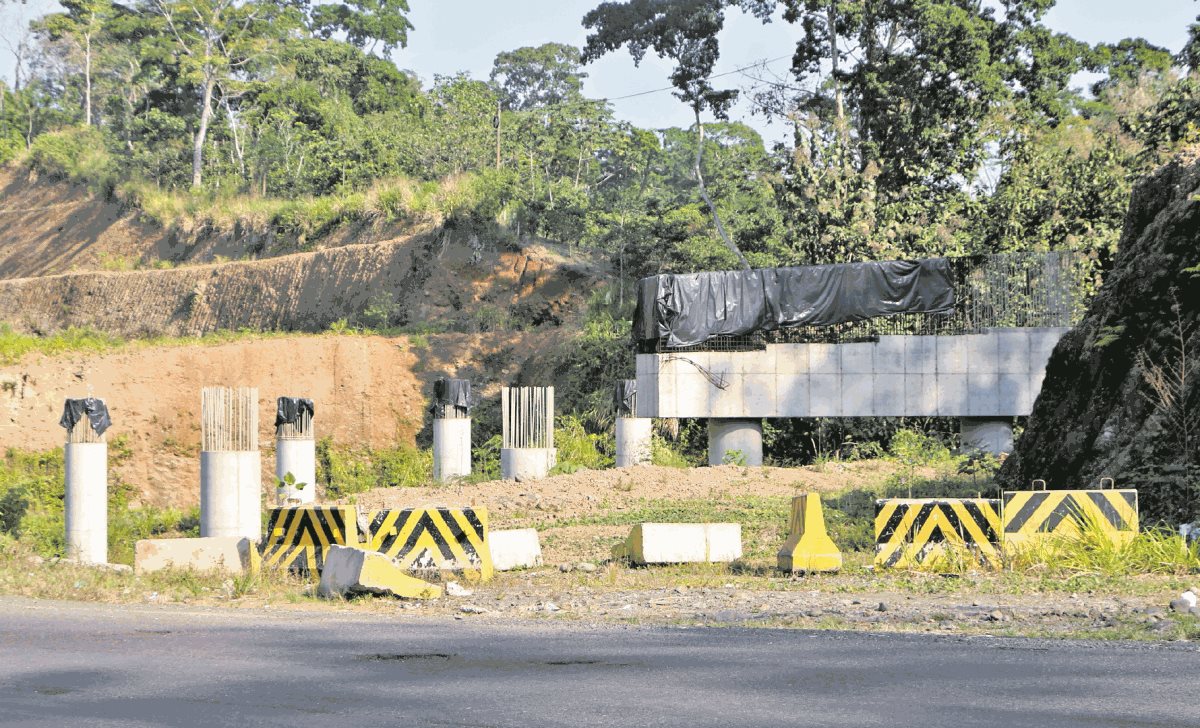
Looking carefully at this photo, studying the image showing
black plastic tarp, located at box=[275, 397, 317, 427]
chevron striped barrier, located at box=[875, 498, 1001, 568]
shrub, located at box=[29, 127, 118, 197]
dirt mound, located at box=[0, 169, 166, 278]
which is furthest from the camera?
shrub, located at box=[29, 127, 118, 197]

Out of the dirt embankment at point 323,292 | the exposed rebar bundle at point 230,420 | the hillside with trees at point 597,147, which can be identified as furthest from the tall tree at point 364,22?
the exposed rebar bundle at point 230,420

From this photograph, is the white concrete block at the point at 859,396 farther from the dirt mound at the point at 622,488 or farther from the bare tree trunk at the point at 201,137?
the bare tree trunk at the point at 201,137

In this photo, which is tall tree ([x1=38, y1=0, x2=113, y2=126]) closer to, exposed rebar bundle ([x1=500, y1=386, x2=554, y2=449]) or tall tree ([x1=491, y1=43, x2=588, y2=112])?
tall tree ([x1=491, y1=43, x2=588, y2=112])

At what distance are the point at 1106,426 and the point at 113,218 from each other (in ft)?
163

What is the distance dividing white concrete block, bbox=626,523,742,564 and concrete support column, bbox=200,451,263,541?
886 cm

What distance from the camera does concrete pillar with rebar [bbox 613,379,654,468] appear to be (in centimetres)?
2934

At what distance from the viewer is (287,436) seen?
24.1 m

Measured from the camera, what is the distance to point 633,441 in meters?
29.4

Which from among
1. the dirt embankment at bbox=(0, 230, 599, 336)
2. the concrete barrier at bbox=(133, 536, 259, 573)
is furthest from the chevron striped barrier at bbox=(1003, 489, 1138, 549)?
the dirt embankment at bbox=(0, 230, 599, 336)

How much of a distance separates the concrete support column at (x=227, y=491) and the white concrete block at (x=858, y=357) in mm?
12559

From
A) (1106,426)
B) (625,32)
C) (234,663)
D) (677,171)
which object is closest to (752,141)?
(677,171)

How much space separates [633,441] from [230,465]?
9.76 m

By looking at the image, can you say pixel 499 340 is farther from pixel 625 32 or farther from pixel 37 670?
pixel 37 670

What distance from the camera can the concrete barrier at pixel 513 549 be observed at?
52.0 feet
